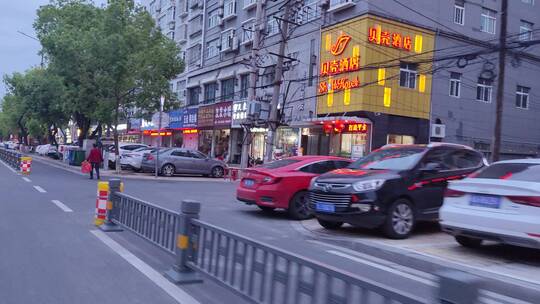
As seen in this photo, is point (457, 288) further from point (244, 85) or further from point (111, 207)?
point (244, 85)

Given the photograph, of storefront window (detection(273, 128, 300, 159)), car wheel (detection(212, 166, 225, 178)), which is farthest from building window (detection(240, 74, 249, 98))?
car wheel (detection(212, 166, 225, 178))

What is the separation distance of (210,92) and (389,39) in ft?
68.1


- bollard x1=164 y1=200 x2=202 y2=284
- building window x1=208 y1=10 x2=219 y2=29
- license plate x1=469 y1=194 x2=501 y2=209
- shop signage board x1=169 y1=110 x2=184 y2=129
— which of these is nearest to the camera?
bollard x1=164 y1=200 x2=202 y2=284

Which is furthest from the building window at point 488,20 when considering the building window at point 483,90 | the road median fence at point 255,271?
the road median fence at point 255,271

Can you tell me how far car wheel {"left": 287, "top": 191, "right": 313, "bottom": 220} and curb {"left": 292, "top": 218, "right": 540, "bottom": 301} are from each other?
1.74m

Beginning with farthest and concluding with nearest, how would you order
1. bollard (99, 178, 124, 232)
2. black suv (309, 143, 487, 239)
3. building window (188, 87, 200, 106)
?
1. building window (188, 87, 200, 106)
2. bollard (99, 178, 124, 232)
3. black suv (309, 143, 487, 239)

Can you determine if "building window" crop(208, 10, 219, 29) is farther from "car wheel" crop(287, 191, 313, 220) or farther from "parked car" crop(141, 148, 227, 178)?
"car wheel" crop(287, 191, 313, 220)

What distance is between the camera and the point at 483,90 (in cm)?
3119

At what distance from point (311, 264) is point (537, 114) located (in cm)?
3490

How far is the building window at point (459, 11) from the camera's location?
2969cm

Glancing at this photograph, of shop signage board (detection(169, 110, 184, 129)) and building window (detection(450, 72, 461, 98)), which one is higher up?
building window (detection(450, 72, 461, 98))

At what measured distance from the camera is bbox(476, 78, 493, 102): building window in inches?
1217

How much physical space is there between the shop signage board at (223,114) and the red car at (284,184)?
966 inches

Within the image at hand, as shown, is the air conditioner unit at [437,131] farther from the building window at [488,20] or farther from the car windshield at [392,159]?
the car windshield at [392,159]
